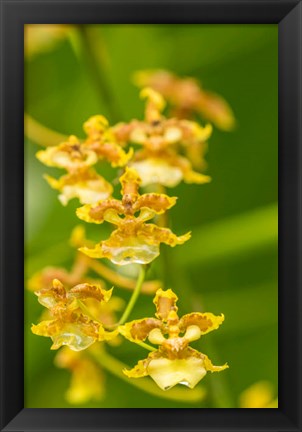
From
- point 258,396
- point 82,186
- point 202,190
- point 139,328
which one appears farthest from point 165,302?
point 202,190

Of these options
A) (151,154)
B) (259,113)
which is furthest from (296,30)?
(259,113)

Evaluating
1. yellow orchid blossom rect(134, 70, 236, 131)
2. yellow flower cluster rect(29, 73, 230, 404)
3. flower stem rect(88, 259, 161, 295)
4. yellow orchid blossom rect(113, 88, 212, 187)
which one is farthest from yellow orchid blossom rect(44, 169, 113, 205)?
yellow orchid blossom rect(134, 70, 236, 131)

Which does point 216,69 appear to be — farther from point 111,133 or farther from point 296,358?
point 296,358

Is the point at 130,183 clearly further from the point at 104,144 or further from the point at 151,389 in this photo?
the point at 151,389

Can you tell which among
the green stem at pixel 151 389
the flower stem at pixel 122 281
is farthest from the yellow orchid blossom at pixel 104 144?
the green stem at pixel 151 389

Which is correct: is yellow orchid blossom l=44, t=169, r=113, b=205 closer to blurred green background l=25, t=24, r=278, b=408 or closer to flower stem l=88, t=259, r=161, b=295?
flower stem l=88, t=259, r=161, b=295
